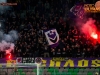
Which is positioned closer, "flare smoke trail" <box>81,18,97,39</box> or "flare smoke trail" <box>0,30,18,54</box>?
"flare smoke trail" <box>81,18,97,39</box>

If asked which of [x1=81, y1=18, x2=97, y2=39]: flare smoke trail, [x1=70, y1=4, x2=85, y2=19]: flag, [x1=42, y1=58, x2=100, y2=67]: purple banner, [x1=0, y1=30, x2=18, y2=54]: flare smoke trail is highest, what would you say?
[x1=70, y1=4, x2=85, y2=19]: flag

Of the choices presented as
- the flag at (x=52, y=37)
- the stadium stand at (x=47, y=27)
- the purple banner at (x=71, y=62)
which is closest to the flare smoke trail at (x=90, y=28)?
the stadium stand at (x=47, y=27)

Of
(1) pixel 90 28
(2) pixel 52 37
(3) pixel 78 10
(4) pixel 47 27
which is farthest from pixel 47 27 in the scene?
(1) pixel 90 28

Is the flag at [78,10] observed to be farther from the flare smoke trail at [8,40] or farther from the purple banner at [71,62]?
the flare smoke trail at [8,40]

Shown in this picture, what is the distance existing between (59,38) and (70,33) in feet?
2.94

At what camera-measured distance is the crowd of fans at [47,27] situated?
22.7 meters

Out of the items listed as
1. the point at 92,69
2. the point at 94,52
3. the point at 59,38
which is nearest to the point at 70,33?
the point at 59,38

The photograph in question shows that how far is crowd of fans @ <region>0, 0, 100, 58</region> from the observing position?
2266 cm

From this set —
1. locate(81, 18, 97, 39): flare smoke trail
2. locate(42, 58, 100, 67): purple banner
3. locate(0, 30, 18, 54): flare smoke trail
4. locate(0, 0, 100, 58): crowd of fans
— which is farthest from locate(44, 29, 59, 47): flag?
locate(0, 30, 18, 54): flare smoke trail

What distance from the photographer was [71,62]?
72.8 ft

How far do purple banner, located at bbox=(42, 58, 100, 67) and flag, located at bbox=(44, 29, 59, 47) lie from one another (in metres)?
1.33

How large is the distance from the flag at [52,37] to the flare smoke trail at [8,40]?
104 inches

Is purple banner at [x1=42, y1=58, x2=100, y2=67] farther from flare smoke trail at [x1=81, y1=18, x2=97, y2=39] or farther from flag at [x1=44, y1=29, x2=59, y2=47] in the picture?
flare smoke trail at [x1=81, y1=18, x2=97, y2=39]

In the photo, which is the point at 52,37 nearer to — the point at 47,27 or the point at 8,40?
the point at 47,27
